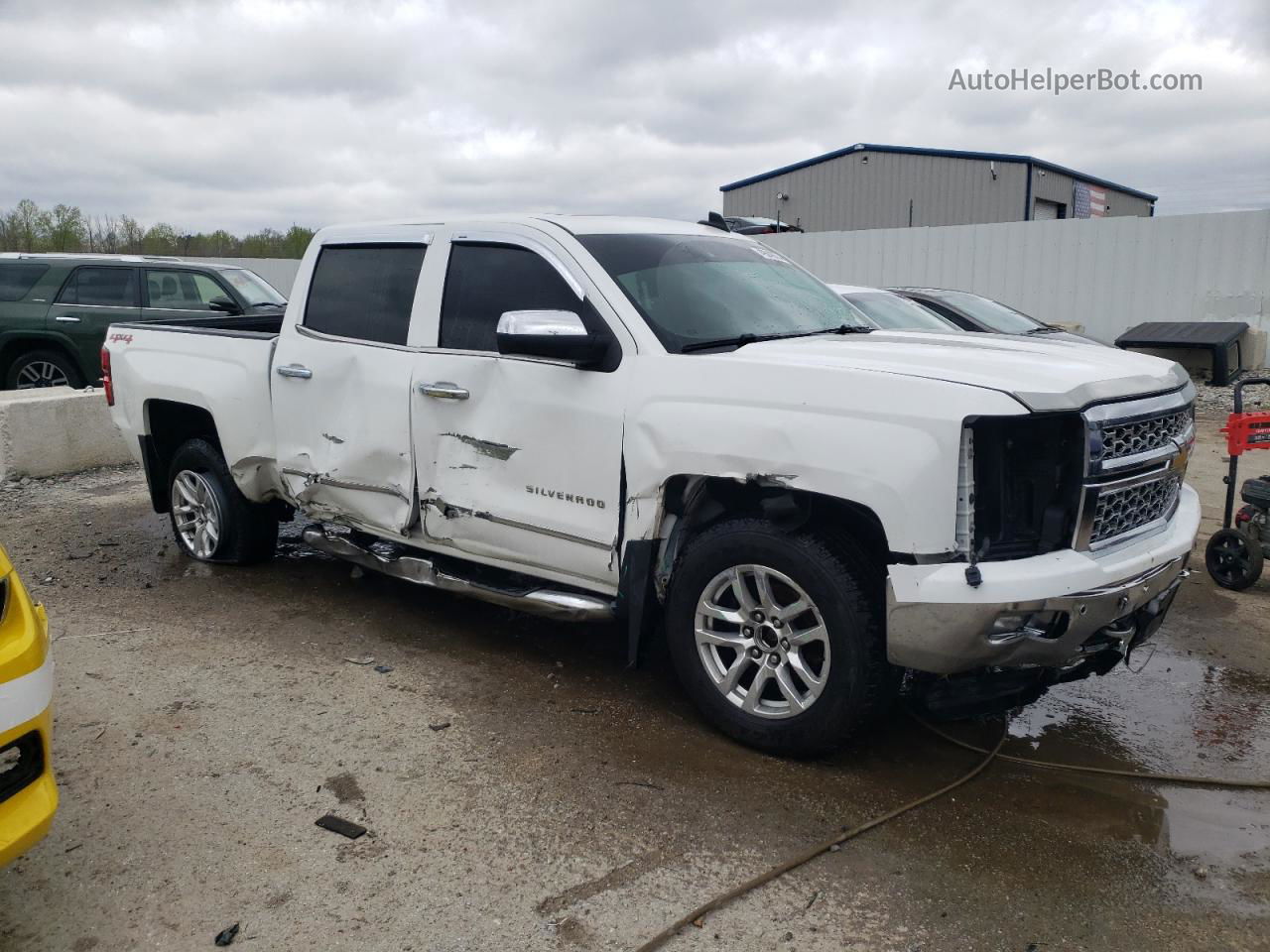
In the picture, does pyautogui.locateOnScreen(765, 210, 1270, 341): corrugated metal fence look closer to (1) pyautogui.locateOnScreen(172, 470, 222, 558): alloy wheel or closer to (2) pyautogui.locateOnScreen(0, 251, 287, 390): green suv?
(2) pyautogui.locateOnScreen(0, 251, 287, 390): green suv

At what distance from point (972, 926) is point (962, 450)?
4.39 feet

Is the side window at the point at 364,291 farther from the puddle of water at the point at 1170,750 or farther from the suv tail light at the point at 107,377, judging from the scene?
the puddle of water at the point at 1170,750

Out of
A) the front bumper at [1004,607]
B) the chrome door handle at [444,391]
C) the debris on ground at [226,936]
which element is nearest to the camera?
the debris on ground at [226,936]

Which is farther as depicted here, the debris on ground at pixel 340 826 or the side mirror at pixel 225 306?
the side mirror at pixel 225 306

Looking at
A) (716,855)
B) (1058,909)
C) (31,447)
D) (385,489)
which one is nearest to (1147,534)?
(1058,909)

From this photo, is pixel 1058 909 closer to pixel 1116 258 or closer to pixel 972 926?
pixel 972 926

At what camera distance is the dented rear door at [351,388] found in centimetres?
470

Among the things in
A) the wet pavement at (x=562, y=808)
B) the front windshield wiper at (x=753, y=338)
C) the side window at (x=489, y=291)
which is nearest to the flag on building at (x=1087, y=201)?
the wet pavement at (x=562, y=808)

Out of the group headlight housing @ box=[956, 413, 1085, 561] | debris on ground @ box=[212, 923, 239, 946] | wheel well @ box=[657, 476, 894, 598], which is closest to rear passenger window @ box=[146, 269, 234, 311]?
wheel well @ box=[657, 476, 894, 598]

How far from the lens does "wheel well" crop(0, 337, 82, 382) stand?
1066 centimetres

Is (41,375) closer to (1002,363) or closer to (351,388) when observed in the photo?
(351,388)

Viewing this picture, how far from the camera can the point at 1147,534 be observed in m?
3.61

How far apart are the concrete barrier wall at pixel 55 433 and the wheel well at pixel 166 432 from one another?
2446 millimetres

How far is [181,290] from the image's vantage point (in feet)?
37.4
